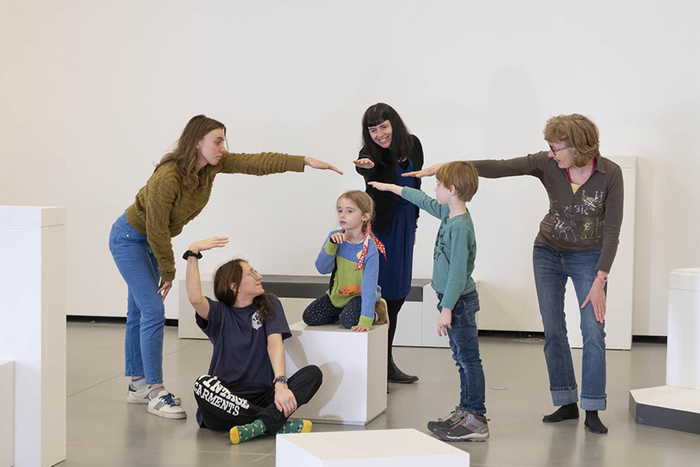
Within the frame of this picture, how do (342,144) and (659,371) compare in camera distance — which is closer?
(659,371)

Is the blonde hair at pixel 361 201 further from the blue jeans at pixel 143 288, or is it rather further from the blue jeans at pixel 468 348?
the blue jeans at pixel 143 288

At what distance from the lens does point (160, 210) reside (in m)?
3.43

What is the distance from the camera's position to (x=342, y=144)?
234 inches

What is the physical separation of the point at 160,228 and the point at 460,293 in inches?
53.8

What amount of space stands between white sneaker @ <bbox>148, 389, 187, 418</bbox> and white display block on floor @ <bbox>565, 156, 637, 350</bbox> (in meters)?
3.02

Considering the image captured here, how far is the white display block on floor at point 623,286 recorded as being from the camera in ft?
17.5

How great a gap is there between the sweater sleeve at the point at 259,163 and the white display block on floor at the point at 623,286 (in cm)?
254

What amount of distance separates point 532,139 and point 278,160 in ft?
8.38

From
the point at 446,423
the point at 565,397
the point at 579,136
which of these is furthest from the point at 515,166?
the point at 446,423

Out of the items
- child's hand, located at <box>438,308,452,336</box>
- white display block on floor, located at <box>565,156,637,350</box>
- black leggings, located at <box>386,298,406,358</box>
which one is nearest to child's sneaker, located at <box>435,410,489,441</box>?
child's hand, located at <box>438,308,452,336</box>

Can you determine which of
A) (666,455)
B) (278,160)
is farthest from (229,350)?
(666,455)

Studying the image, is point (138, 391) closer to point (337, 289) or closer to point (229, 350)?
point (229, 350)

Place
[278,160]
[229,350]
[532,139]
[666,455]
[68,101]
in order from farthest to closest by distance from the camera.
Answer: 1. [68,101]
2. [532,139]
3. [278,160]
4. [229,350]
5. [666,455]

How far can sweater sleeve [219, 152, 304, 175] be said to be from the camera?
12.4ft
